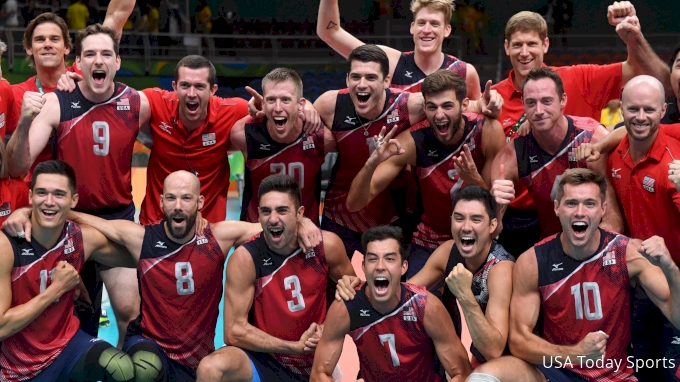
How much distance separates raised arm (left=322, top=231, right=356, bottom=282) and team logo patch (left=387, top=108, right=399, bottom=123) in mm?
980

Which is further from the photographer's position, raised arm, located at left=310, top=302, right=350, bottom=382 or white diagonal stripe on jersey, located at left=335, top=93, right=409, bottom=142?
white diagonal stripe on jersey, located at left=335, top=93, right=409, bottom=142

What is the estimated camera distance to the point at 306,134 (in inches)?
250

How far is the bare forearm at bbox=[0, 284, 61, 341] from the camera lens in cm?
547

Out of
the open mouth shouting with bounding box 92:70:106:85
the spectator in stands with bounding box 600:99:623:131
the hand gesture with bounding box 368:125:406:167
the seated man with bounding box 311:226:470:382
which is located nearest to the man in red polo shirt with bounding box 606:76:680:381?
the seated man with bounding box 311:226:470:382

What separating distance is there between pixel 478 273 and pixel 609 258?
82 centimetres

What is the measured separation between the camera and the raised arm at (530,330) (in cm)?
518

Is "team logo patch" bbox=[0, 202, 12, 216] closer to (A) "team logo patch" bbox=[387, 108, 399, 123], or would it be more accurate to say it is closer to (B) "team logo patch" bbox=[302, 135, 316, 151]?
(B) "team logo patch" bbox=[302, 135, 316, 151]

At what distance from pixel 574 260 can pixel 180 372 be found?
8.87 ft

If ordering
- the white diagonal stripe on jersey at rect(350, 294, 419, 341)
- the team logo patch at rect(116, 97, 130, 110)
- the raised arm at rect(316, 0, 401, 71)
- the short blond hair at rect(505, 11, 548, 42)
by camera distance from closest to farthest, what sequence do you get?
1. the white diagonal stripe on jersey at rect(350, 294, 419, 341)
2. the team logo patch at rect(116, 97, 130, 110)
3. the short blond hair at rect(505, 11, 548, 42)
4. the raised arm at rect(316, 0, 401, 71)

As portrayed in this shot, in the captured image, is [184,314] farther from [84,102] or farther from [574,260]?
[574,260]

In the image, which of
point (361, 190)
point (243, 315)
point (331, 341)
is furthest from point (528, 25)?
point (243, 315)

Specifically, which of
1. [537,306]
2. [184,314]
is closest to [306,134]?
[184,314]

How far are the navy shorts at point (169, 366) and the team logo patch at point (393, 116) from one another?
2.24m

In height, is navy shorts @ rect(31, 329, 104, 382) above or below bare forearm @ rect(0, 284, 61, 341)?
below
